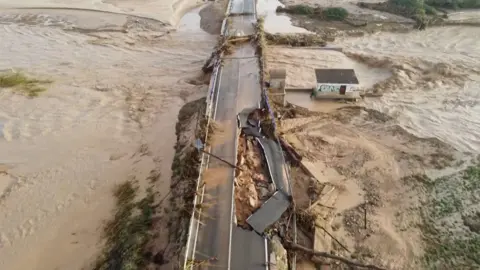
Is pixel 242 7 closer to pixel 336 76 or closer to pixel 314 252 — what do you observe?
pixel 336 76

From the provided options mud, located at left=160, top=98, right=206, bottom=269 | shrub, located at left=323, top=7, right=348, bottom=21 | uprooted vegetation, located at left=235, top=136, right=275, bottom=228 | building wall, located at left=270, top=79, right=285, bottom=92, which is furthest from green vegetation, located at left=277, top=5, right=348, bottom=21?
uprooted vegetation, located at left=235, top=136, right=275, bottom=228

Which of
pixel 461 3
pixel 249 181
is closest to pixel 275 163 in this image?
pixel 249 181

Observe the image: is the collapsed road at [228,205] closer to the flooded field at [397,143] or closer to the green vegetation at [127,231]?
the green vegetation at [127,231]

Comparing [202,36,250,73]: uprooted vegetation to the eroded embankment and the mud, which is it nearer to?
the eroded embankment

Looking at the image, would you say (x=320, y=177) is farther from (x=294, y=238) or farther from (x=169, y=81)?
(x=169, y=81)

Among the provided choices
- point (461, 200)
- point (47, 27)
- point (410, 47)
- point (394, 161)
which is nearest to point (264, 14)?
point (410, 47)

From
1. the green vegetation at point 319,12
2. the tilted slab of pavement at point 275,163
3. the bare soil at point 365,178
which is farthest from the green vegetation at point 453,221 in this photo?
the green vegetation at point 319,12
